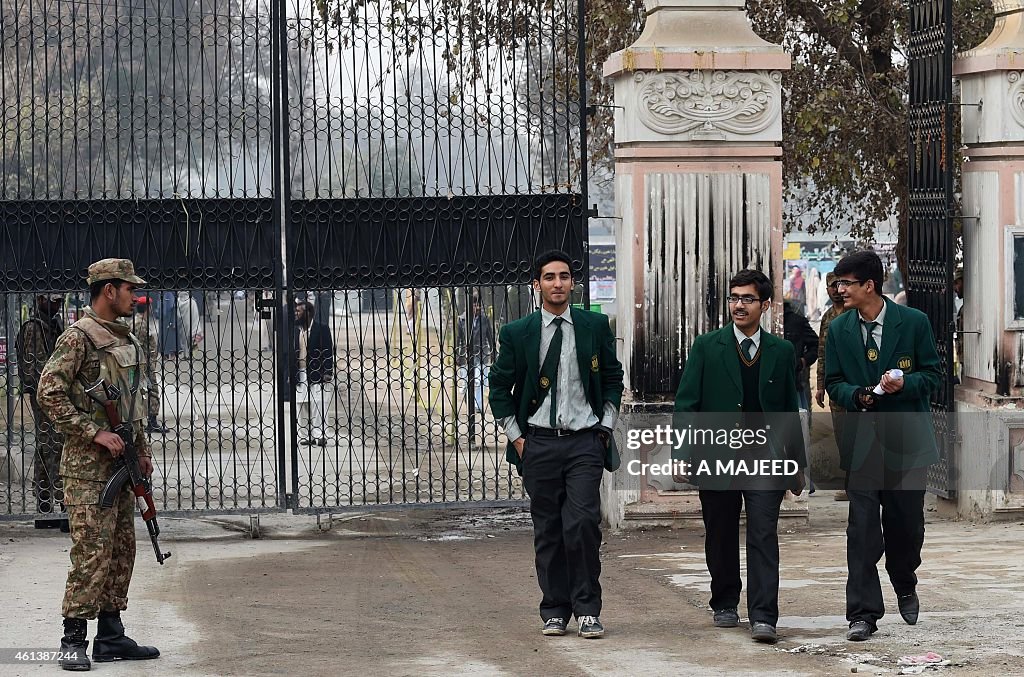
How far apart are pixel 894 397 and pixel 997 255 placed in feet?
12.2

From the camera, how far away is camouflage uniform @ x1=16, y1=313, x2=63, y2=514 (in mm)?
9867

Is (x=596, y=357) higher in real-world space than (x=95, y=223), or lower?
lower

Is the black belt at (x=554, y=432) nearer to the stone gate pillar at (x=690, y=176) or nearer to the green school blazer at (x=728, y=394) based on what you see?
the green school blazer at (x=728, y=394)

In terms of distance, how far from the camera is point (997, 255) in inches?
401

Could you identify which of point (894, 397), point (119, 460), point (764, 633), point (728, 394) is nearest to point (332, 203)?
point (119, 460)

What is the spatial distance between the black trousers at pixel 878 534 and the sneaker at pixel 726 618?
557 mm

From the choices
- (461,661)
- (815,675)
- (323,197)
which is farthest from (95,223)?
(815,675)

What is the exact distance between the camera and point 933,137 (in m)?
10.6

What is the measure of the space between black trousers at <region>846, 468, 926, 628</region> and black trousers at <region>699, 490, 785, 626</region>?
1.11ft

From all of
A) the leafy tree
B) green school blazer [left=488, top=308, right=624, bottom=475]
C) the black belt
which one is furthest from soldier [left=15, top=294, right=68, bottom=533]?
the black belt

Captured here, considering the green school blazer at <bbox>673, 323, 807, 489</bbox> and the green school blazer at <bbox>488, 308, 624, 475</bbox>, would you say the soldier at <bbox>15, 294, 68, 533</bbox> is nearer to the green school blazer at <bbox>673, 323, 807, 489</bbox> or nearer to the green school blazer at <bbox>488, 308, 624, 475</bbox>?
the green school blazer at <bbox>488, 308, 624, 475</bbox>

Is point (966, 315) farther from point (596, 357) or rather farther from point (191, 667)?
point (191, 667)

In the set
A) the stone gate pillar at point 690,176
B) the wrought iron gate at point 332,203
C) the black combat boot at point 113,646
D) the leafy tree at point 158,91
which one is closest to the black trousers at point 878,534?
the stone gate pillar at point 690,176

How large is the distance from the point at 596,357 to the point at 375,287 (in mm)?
3050
